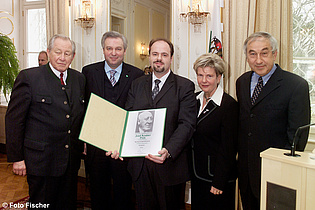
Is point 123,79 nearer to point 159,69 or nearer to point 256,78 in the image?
point 159,69

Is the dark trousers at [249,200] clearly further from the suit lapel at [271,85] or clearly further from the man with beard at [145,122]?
the man with beard at [145,122]

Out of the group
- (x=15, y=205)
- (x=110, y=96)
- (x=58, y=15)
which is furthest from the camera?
(x=58, y=15)

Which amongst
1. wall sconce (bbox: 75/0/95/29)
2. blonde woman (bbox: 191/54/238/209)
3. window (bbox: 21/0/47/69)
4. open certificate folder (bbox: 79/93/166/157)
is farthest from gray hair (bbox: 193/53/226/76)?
window (bbox: 21/0/47/69)

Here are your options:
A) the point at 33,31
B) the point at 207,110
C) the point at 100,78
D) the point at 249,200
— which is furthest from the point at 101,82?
the point at 33,31

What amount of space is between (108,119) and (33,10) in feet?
Answer: 16.1

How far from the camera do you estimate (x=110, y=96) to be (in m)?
2.64

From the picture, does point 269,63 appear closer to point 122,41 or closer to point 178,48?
point 122,41

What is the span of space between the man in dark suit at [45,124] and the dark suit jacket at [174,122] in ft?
1.89

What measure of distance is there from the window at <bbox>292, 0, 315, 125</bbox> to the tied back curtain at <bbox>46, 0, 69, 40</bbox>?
3.12 m

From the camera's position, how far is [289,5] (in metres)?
2.82

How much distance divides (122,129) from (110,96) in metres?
0.64

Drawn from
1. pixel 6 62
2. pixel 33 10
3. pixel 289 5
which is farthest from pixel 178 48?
pixel 33 10

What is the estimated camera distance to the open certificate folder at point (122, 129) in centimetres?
196

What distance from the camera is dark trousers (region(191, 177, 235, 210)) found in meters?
2.16
